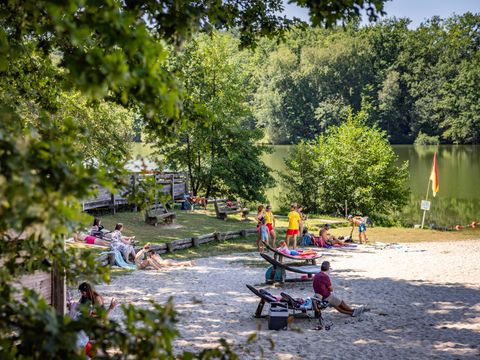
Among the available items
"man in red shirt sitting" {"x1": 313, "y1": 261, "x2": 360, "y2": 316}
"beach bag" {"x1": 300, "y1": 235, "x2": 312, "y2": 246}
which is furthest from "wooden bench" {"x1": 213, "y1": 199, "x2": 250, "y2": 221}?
"man in red shirt sitting" {"x1": 313, "y1": 261, "x2": 360, "y2": 316}

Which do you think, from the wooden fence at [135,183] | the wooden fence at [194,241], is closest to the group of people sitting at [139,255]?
the wooden fence at [194,241]

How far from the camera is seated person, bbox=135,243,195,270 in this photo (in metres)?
17.0

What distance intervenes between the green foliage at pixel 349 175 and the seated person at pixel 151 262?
61.1 ft

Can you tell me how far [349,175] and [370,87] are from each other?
67864 millimetres

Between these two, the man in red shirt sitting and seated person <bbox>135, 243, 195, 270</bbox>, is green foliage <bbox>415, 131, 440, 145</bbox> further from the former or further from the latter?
the man in red shirt sitting

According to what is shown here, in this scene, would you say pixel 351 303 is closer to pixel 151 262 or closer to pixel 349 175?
pixel 151 262

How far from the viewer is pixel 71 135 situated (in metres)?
A: 4.34

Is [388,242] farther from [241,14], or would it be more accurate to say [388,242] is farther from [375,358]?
[241,14]

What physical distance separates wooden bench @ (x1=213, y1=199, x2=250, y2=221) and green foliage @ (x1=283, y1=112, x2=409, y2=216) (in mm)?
8307

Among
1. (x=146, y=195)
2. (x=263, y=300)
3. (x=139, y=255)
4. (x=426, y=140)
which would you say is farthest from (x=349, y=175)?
(x=426, y=140)

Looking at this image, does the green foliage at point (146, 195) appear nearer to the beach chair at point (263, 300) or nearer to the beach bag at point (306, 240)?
the beach chair at point (263, 300)

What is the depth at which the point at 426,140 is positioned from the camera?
10162 cm

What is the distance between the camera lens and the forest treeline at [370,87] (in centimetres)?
10144

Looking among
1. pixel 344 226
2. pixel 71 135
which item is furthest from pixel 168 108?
pixel 344 226
